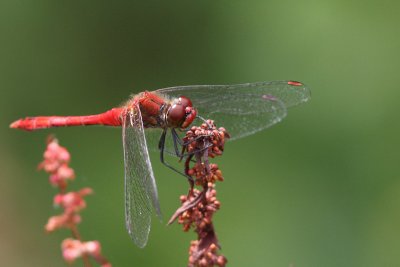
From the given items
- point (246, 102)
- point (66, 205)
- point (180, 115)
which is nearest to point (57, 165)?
point (66, 205)

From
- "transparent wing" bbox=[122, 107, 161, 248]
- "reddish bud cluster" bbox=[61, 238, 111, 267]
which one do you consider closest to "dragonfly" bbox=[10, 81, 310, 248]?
"transparent wing" bbox=[122, 107, 161, 248]

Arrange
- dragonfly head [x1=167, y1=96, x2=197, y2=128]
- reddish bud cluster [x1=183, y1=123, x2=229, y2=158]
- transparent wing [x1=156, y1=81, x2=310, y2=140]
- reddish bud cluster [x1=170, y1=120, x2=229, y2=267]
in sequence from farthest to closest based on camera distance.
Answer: transparent wing [x1=156, y1=81, x2=310, y2=140]
dragonfly head [x1=167, y1=96, x2=197, y2=128]
reddish bud cluster [x1=183, y1=123, x2=229, y2=158]
reddish bud cluster [x1=170, y1=120, x2=229, y2=267]

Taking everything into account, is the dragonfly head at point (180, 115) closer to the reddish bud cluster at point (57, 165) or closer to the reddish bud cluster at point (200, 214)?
the reddish bud cluster at point (200, 214)

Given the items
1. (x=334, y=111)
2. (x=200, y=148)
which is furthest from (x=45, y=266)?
(x=200, y=148)

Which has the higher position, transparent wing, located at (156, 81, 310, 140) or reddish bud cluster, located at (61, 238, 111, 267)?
transparent wing, located at (156, 81, 310, 140)

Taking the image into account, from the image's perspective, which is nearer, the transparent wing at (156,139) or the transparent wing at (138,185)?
the transparent wing at (138,185)

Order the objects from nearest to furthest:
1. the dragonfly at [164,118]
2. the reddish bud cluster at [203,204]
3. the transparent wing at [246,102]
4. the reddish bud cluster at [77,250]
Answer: the reddish bud cluster at [77,250]
the reddish bud cluster at [203,204]
the dragonfly at [164,118]
the transparent wing at [246,102]

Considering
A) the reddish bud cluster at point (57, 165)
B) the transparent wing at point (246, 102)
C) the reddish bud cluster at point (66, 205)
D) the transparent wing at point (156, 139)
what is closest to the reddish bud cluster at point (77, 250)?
the reddish bud cluster at point (66, 205)

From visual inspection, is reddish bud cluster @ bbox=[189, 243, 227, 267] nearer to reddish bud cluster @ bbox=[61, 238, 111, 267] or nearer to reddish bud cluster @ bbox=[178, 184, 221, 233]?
reddish bud cluster @ bbox=[178, 184, 221, 233]

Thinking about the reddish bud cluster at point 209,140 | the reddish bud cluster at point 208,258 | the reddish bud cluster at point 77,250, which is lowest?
the reddish bud cluster at point 208,258
